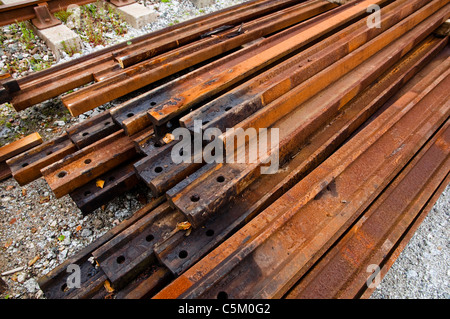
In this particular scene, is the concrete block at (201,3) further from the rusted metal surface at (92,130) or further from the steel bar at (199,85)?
the rusted metal surface at (92,130)

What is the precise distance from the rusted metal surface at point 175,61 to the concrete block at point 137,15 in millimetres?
1942

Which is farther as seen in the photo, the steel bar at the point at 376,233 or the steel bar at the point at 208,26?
the steel bar at the point at 208,26

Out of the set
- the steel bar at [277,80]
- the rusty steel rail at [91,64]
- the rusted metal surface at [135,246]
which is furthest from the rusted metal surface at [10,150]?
the steel bar at [277,80]

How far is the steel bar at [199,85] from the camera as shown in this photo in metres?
2.28

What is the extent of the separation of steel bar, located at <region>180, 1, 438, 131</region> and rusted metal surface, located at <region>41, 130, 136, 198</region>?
29.7 inches

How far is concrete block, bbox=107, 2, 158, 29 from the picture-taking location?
16.8ft

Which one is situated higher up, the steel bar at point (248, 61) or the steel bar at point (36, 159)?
the steel bar at point (248, 61)

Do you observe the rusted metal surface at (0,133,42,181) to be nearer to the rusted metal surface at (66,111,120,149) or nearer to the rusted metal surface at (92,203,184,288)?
the rusted metal surface at (66,111,120,149)

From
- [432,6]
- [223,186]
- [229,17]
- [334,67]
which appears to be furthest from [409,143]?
[229,17]

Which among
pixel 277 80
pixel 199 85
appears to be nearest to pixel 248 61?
pixel 277 80

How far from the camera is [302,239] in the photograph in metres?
1.78

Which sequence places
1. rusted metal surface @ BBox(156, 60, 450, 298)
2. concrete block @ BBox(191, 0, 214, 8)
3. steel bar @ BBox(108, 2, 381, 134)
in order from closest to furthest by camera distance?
rusted metal surface @ BBox(156, 60, 450, 298), steel bar @ BBox(108, 2, 381, 134), concrete block @ BBox(191, 0, 214, 8)

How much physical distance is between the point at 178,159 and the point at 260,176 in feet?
2.09

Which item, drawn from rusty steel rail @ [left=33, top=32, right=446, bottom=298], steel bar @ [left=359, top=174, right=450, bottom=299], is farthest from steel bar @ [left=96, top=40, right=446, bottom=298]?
steel bar @ [left=359, top=174, right=450, bottom=299]
